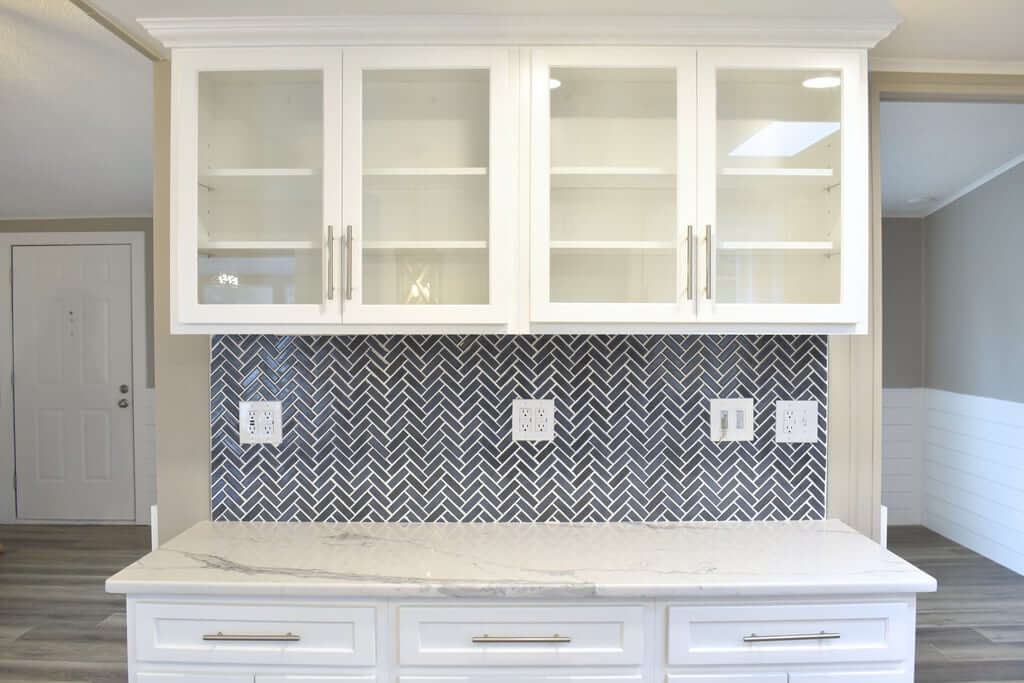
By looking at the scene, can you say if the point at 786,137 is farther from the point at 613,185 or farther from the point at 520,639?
the point at 520,639

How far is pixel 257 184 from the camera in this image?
5.93ft

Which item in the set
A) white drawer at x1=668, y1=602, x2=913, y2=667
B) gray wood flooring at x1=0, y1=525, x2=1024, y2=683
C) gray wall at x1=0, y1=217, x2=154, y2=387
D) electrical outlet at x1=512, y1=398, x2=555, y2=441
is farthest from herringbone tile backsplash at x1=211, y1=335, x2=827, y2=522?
gray wall at x1=0, y1=217, x2=154, y2=387

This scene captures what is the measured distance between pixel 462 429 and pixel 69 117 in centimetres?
247

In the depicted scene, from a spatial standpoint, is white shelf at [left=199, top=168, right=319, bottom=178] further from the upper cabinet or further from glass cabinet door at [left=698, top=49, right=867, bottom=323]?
glass cabinet door at [left=698, top=49, right=867, bottom=323]

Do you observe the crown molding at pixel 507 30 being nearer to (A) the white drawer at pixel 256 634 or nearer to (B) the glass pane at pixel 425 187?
(B) the glass pane at pixel 425 187

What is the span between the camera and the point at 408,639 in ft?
5.10

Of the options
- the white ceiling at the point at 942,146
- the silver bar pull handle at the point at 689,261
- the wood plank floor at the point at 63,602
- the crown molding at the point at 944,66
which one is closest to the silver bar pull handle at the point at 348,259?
the silver bar pull handle at the point at 689,261

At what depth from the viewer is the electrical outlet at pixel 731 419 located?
2061mm

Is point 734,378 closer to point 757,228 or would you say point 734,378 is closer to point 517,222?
point 757,228

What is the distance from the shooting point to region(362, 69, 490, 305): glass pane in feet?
5.80

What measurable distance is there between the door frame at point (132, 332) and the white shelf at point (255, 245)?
134 inches

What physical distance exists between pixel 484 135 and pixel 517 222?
0.80 feet

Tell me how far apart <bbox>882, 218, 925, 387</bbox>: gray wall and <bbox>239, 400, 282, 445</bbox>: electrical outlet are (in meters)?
4.29

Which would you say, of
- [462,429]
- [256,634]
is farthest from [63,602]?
[462,429]
